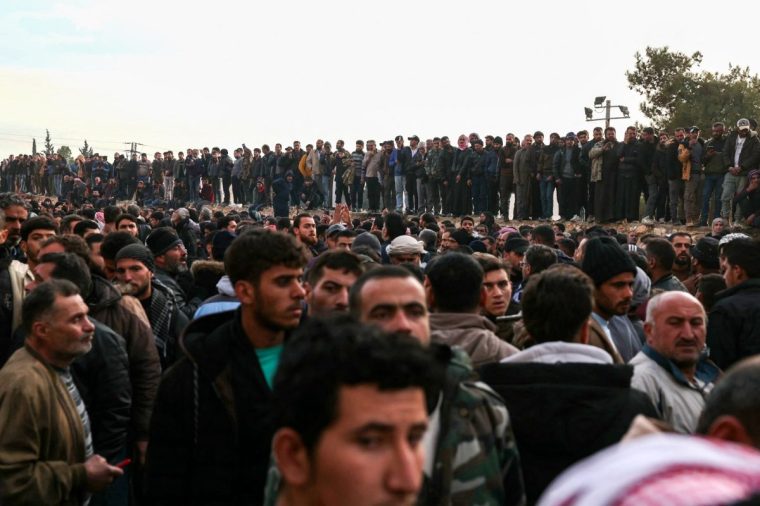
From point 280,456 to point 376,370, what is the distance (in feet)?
0.91

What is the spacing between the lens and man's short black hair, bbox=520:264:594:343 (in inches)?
143

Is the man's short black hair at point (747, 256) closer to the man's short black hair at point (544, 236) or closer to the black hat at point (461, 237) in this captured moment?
the man's short black hair at point (544, 236)

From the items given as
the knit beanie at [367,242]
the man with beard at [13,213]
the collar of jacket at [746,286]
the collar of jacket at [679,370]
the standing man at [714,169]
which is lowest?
the collar of jacket at [679,370]

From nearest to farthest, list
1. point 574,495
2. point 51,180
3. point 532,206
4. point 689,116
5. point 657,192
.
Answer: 1. point 574,495
2. point 657,192
3. point 532,206
4. point 689,116
5. point 51,180

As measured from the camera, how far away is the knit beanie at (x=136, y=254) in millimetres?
6148

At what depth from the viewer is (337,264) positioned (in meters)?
4.47

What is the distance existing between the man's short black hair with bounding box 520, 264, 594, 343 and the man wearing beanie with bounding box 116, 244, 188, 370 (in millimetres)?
3021

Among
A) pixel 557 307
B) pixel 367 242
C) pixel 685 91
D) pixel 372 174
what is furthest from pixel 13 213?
pixel 685 91

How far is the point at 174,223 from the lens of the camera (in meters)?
14.4

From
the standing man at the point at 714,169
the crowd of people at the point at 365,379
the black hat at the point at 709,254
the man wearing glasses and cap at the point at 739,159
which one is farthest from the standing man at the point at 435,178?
the crowd of people at the point at 365,379

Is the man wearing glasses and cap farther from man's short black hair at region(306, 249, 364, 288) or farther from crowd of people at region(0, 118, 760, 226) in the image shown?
man's short black hair at region(306, 249, 364, 288)

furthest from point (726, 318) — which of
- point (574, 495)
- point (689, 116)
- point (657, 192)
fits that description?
point (689, 116)

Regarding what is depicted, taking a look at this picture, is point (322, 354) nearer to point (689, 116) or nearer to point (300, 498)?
point (300, 498)

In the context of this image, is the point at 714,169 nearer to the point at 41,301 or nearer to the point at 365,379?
the point at 41,301
